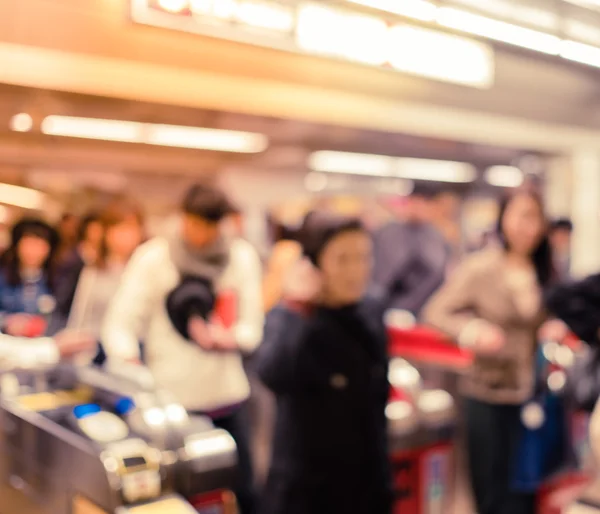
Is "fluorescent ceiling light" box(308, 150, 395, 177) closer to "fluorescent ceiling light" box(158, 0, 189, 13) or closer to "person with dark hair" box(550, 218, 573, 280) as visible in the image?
"person with dark hair" box(550, 218, 573, 280)

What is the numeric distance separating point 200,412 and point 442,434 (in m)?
0.95

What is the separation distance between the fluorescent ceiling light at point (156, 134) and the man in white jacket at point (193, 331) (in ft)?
2.23

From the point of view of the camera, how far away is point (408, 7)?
9.36 ft

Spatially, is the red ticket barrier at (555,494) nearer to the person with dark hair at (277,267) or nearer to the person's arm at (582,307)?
the person's arm at (582,307)

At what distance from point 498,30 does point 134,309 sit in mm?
1953

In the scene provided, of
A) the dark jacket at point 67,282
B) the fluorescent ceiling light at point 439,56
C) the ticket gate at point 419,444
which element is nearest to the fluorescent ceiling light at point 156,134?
the dark jacket at point 67,282

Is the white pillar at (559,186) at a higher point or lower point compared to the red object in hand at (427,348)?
higher

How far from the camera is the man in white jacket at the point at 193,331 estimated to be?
2896mm

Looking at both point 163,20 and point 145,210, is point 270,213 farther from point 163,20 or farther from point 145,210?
point 163,20

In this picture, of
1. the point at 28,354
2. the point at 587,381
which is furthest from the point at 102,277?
the point at 587,381

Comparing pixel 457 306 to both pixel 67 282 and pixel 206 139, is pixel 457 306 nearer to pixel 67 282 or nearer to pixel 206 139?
pixel 67 282

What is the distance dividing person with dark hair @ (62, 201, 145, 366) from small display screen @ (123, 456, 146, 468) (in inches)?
62.9

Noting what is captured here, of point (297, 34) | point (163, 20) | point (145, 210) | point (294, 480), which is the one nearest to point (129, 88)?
point (163, 20)

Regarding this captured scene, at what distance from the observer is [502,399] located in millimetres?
2887
